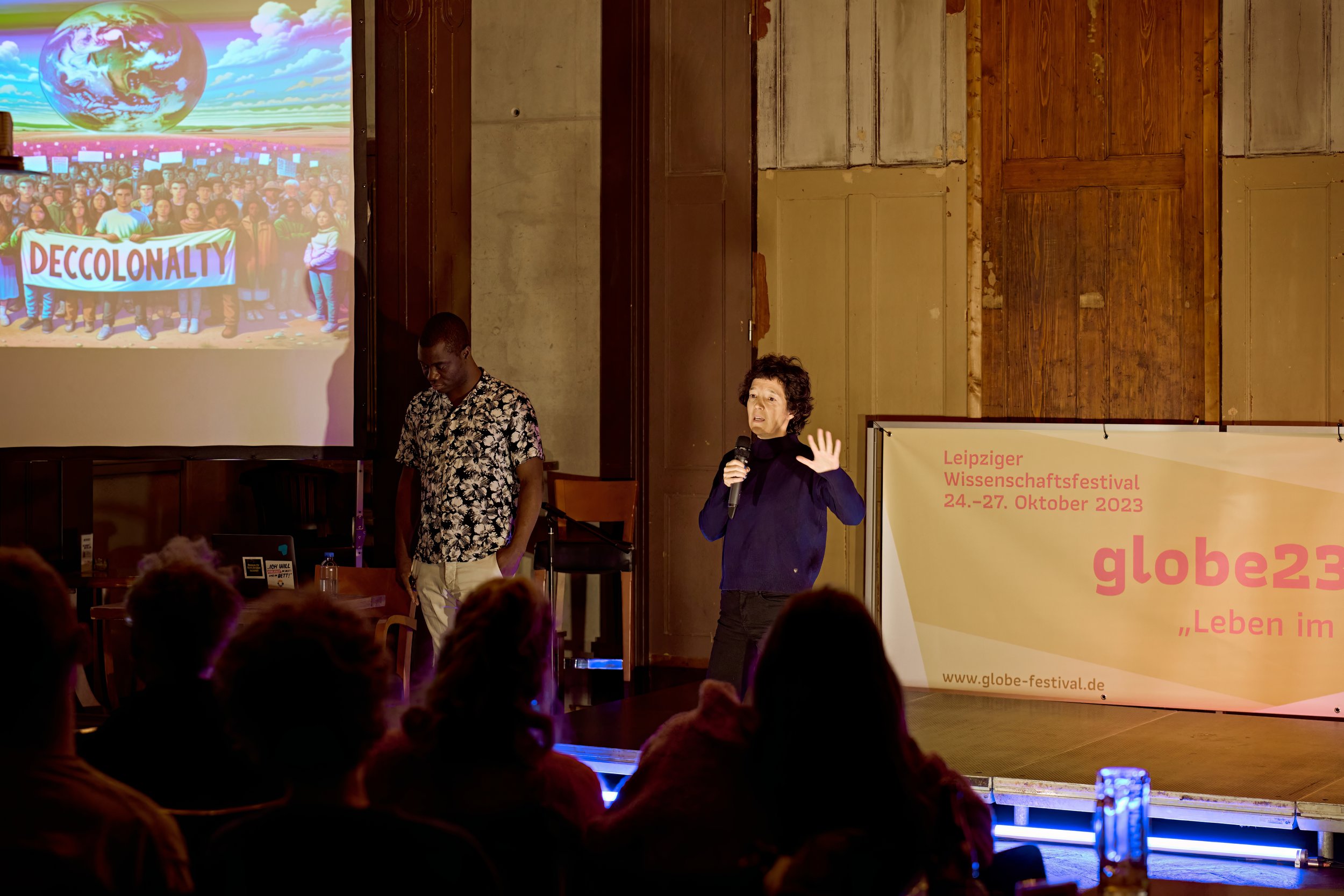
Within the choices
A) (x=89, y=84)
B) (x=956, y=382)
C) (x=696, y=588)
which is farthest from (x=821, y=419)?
(x=89, y=84)

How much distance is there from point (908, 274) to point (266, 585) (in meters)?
3.43

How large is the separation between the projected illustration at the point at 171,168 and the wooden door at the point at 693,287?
1.63 metres

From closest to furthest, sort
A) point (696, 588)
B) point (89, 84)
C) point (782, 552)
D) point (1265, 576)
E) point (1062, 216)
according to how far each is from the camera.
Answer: point (782, 552) < point (1265, 576) < point (89, 84) < point (1062, 216) < point (696, 588)

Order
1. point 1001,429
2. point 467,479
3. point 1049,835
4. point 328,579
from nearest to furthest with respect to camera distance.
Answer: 1. point 1049,835
2. point 328,579
3. point 467,479
4. point 1001,429

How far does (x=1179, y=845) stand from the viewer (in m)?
3.59

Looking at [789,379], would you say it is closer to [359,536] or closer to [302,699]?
[359,536]

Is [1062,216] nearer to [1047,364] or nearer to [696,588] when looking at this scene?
[1047,364]

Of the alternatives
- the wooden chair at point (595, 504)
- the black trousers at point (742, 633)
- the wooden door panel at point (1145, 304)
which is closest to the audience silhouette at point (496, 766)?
the black trousers at point (742, 633)

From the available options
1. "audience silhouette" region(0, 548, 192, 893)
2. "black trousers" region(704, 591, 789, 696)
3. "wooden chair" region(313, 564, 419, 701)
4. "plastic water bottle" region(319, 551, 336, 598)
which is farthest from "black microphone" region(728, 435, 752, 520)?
"audience silhouette" region(0, 548, 192, 893)

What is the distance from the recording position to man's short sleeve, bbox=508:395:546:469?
4.71m

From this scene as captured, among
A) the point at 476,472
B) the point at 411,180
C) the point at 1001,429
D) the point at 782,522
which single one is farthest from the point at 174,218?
the point at 1001,429

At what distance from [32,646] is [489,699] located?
0.60 m

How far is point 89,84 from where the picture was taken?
5.68m

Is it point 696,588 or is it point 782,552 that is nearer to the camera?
point 782,552
